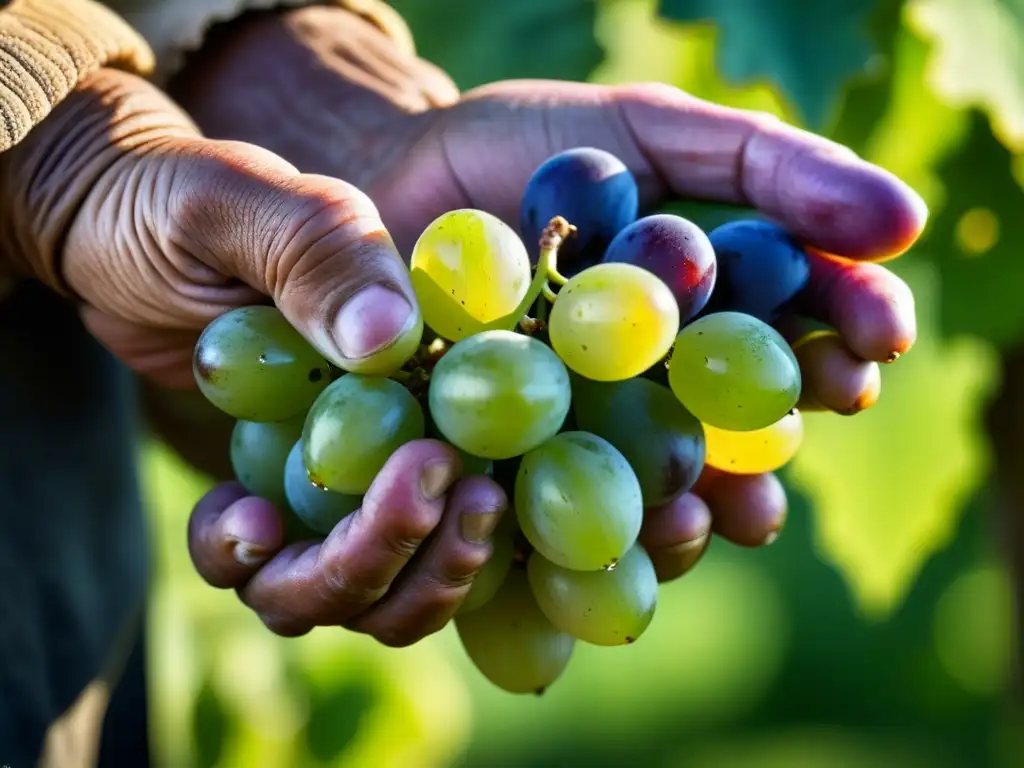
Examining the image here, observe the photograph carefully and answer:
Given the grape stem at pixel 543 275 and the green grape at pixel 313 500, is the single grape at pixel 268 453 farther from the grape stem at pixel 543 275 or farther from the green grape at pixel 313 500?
the grape stem at pixel 543 275

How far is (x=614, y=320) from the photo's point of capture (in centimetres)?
55

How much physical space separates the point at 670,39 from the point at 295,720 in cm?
109

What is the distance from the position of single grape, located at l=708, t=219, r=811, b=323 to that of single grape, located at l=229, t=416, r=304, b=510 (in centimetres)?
26

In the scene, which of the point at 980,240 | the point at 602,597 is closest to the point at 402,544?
the point at 602,597

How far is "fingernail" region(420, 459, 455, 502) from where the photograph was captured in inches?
21.6

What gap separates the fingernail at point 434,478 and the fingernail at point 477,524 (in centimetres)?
2

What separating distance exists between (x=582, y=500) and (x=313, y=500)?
0.50 feet

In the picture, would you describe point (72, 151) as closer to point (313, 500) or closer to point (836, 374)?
point (313, 500)

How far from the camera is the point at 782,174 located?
29.0 inches

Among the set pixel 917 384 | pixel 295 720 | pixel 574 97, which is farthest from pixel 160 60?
pixel 295 720

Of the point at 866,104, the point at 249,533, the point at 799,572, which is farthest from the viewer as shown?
the point at 799,572

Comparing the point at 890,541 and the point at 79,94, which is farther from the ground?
the point at 79,94

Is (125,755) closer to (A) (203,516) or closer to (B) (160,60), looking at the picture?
(A) (203,516)

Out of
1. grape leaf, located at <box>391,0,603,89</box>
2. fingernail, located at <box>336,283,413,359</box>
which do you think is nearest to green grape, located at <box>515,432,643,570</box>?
fingernail, located at <box>336,283,413,359</box>
